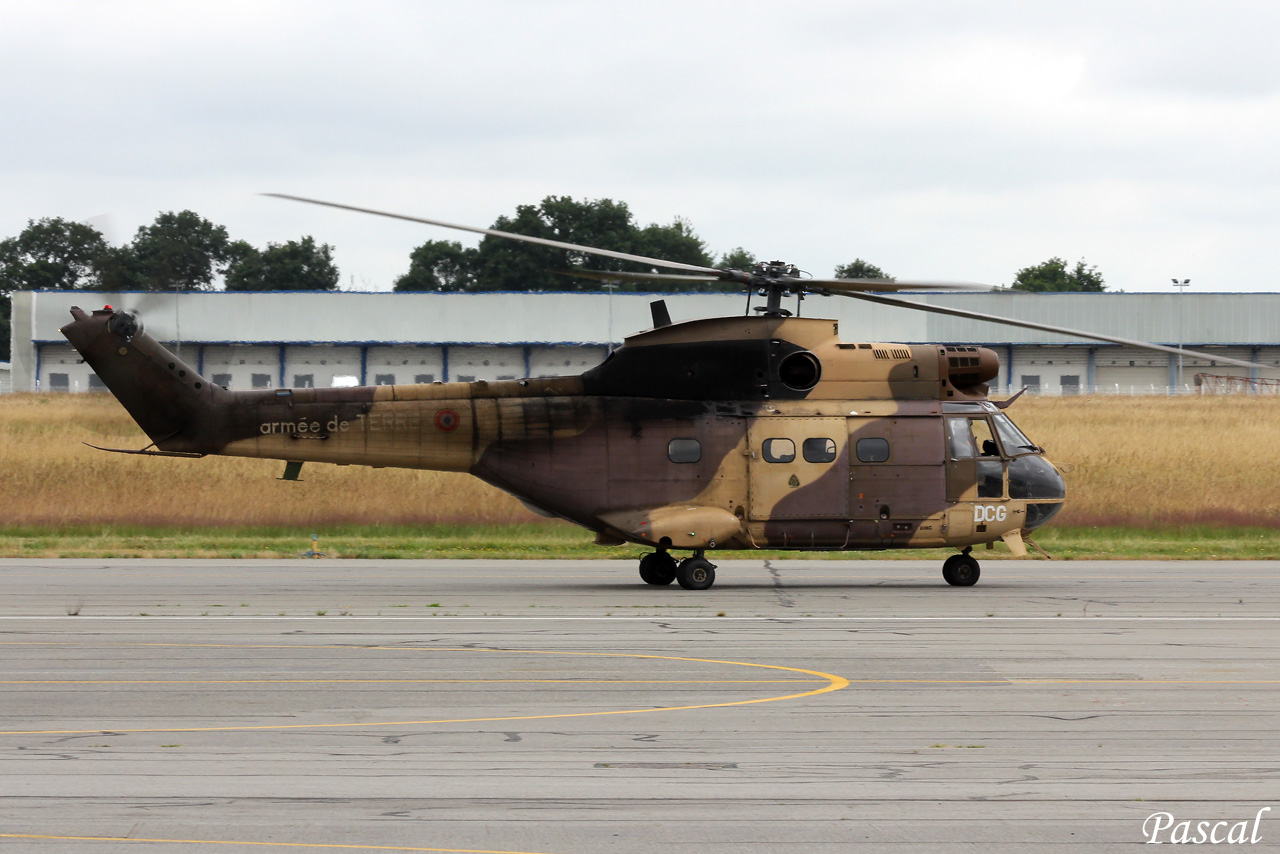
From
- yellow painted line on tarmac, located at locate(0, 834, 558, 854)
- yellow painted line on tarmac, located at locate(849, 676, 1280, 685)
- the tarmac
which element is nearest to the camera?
yellow painted line on tarmac, located at locate(0, 834, 558, 854)

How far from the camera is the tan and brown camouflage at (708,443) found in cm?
1877

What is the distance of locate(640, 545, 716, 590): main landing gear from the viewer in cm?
1855

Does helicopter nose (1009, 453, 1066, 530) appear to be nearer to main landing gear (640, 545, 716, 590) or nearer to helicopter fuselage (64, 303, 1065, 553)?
helicopter fuselage (64, 303, 1065, 553)

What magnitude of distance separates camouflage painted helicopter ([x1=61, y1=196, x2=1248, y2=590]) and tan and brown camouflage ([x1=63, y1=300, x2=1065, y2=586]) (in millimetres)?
22

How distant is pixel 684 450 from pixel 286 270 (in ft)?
291

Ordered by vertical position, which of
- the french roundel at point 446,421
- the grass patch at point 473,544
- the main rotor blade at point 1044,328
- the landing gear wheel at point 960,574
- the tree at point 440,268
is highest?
the tree at point 440,268

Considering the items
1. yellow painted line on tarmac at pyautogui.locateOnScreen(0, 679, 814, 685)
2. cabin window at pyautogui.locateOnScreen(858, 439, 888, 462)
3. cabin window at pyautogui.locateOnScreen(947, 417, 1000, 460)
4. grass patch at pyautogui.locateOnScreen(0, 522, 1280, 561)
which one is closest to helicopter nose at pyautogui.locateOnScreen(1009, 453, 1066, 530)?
cabin window at pyautogui.locateOnScreen(947, 417, 1000, 460)

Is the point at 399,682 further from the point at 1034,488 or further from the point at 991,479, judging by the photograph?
the point at 1034,488

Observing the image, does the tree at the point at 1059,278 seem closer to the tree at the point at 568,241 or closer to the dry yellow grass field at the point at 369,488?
the tree at the point at 568,241

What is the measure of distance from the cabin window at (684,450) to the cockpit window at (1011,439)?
484 centimetres

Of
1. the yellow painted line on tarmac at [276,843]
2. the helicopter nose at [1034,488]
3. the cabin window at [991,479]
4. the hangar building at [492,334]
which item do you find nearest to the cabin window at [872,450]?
the cabin window at [991,479]

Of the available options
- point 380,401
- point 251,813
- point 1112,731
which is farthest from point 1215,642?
point 380,401

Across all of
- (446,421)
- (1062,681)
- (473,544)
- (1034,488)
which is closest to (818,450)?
(1034,488)

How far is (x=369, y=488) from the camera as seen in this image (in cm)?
3366
